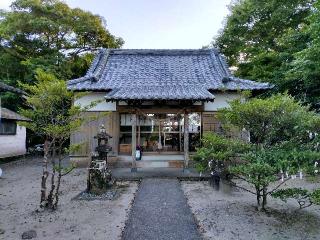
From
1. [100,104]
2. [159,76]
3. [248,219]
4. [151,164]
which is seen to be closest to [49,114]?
[248,219]

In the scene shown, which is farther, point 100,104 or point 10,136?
point 10,136

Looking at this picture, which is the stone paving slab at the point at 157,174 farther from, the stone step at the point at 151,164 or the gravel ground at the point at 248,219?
the gravel ground at the point at 248,219

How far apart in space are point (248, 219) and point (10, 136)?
18253mm

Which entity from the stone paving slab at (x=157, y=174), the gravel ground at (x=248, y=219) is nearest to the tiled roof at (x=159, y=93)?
the stone paving slab at (x=157, y=174)

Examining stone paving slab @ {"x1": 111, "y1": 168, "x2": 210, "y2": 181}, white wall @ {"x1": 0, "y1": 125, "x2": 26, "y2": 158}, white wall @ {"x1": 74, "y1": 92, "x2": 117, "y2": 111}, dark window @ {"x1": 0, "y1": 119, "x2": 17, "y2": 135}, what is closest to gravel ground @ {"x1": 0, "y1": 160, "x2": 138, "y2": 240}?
stone paving slab @ {"x1": 111, "y1": 168, "x2": 210, "y2": 181}

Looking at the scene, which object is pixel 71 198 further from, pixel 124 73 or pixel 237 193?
pixel 124 73

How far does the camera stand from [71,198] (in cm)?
916

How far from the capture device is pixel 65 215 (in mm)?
7375

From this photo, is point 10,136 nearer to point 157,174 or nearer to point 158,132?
point 158,132

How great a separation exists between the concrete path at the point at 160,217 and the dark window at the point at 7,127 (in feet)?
42.3

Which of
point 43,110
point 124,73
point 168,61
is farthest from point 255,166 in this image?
point 168,61

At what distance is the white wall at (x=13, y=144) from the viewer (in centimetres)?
1956

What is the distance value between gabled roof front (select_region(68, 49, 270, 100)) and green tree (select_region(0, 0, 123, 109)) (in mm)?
6146

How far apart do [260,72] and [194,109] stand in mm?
6804
